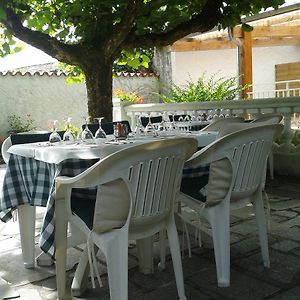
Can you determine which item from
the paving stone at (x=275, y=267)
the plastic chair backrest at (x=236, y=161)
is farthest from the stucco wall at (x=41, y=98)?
the plastic chair backrest at (x=236, y=161)

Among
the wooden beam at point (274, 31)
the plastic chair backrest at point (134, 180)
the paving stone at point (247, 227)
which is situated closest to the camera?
the plastic chair backrest at point (134, 180)

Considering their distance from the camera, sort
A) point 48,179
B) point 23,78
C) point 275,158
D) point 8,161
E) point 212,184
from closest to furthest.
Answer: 1. point 212,184
2. point 48,179
3. point 8,161
4. point 275,158
5. point 23,78

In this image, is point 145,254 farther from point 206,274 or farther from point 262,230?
point 262,230

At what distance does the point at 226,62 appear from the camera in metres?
13.8

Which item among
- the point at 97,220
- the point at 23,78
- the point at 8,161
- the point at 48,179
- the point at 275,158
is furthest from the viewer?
the point at 23,78

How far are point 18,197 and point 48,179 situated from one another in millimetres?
309

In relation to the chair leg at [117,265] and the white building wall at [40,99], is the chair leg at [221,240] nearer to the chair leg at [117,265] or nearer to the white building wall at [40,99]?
the chair leg at [117,265]

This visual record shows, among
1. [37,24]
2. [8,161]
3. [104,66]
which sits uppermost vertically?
[37,24]

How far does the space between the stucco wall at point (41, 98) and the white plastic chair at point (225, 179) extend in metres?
8.71

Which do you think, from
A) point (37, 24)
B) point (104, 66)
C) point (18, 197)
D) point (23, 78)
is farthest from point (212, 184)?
point (23, 78)

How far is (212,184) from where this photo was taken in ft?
7.95

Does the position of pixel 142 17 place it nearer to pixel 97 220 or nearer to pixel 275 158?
pixel 275 158

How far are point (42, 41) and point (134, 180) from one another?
3303 millimetres

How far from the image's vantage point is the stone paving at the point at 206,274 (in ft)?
7.91
